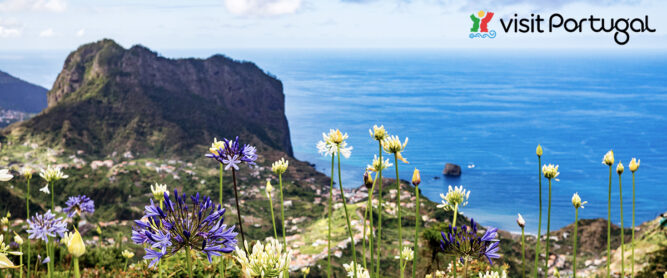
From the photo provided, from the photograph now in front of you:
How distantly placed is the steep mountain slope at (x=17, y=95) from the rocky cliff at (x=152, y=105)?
94.5ft

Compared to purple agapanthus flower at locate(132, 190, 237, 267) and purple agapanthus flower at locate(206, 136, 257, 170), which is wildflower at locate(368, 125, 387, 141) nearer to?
purple agapanthus flower at locate(206, 136, 257, 170)

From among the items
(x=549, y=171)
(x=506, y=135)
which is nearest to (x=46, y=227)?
(x=549, y=171)

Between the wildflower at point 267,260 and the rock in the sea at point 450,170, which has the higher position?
the wildflower at point 267,260

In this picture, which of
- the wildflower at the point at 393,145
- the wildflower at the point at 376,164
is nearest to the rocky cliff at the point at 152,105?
the wildflower at the point at 376,164

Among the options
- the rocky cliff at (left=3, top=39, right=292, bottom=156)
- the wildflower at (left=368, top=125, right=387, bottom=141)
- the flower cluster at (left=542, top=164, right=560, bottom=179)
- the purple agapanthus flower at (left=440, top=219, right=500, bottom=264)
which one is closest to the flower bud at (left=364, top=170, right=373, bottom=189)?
Result: the wildflower at (left=368, top=125, right=387, bottom=141)

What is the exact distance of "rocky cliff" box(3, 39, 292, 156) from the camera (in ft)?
153

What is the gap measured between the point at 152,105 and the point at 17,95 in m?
43.5

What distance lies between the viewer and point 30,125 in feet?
151

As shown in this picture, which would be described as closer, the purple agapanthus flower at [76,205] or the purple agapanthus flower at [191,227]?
the purple agapanthus flower at [191,227]

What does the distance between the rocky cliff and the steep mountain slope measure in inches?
1133

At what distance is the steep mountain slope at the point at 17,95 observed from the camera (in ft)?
264

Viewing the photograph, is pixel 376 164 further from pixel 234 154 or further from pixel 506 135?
pixel 506 135

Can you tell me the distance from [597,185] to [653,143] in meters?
38.9

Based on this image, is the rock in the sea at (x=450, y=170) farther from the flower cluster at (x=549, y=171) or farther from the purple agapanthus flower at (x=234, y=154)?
the purple agapanthus flower at (x=234, y=154)
